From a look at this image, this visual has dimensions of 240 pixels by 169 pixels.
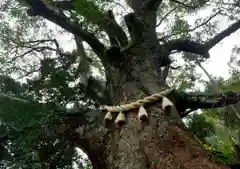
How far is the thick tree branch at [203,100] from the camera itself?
261 centimetres

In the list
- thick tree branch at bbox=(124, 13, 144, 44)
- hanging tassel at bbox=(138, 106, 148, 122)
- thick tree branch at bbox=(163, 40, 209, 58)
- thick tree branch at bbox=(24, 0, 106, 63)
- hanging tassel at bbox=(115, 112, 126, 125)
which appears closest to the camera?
hanging tassel at bbox=(138, 106, 148, 122)

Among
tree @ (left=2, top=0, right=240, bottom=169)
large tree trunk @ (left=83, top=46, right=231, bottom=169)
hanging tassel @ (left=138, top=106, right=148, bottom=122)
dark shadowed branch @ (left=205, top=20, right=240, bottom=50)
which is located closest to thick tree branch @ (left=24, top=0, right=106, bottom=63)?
tree @ (left=2, top=0, right=240, bottom=169)

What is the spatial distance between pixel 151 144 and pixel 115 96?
775mm

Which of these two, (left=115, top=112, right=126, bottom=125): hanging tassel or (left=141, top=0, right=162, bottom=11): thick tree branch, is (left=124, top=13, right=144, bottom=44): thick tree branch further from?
(left=115, top=112, right=126, bottom=125): hanging tassel

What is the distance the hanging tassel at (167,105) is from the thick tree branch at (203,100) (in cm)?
35

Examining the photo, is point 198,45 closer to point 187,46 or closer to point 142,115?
point 187,46

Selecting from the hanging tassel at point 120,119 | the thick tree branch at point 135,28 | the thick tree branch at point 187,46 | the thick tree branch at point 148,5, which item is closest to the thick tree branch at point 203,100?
the hanging tassel at point 120,119

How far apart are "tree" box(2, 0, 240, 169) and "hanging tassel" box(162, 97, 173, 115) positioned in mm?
32

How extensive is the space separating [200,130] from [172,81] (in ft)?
4.40

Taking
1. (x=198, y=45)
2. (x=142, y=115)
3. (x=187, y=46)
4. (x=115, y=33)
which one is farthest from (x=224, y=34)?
(x=142, y=115)

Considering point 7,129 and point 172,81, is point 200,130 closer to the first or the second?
point 172,81

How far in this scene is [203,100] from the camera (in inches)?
107

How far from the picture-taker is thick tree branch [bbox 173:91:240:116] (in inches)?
103

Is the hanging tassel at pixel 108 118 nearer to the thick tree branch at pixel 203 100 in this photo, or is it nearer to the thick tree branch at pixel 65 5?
the thick tree branch at pixel 203 100
